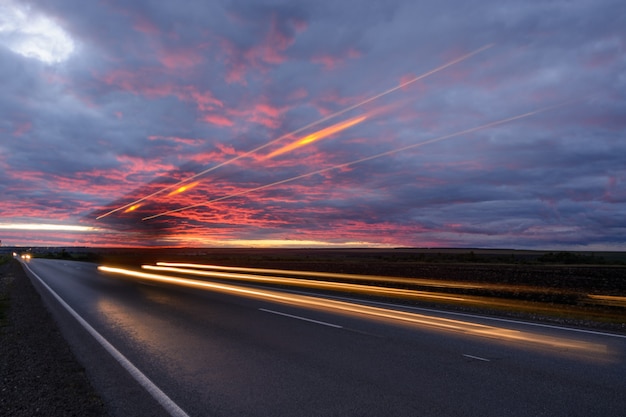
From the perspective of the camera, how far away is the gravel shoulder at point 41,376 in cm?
527

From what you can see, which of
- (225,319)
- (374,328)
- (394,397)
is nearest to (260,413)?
(394,397)

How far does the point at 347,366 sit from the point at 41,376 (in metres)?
4.94

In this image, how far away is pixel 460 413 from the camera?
15.9ft

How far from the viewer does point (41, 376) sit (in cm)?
669

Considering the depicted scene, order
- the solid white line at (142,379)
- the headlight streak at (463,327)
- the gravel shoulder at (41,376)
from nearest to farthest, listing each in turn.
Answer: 1. the solid white line at (142,379)
2. the gravel shoulder at (41,376)
3. the headlight streak at (463,327)

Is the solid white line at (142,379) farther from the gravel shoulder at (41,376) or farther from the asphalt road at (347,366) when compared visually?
the gravel shoulder at (41,376)

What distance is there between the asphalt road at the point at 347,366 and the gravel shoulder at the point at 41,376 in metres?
0.26

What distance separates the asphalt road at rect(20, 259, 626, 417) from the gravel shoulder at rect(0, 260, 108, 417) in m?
0.26

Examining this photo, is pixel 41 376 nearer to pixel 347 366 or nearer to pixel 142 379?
pixel 142 379

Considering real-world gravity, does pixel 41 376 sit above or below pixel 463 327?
below

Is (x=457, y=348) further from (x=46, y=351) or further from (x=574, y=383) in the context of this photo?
(x=46, y=351)

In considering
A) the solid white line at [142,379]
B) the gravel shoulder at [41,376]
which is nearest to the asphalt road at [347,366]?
the solid white line at [142,379]

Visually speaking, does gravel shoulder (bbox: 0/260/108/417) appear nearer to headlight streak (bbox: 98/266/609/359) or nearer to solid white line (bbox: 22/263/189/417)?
solid white line (bbox: 22/263/189/417)

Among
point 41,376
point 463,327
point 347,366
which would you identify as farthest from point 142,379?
point 463,327
